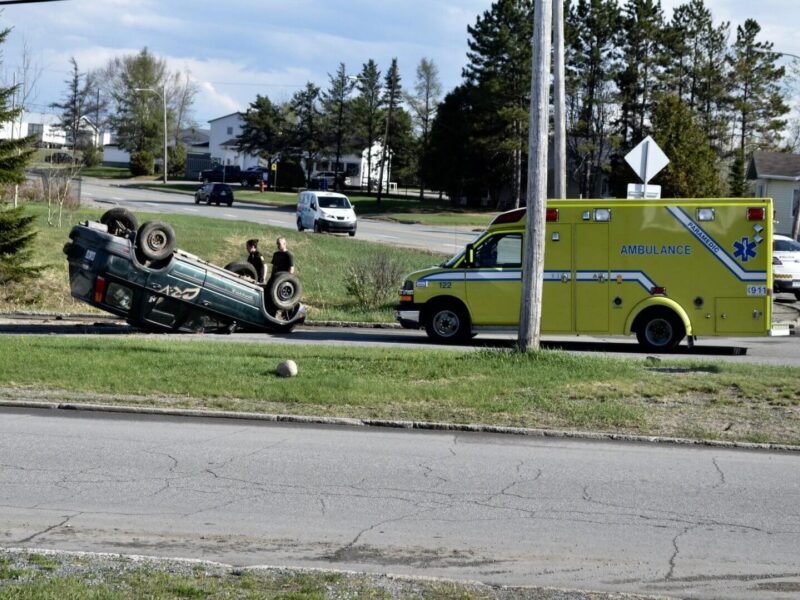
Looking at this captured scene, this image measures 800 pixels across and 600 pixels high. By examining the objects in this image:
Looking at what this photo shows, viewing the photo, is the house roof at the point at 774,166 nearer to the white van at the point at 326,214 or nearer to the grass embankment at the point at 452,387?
the white van at the point at 326,214

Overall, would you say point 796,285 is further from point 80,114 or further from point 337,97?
point 80,114

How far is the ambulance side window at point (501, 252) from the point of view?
776 inches

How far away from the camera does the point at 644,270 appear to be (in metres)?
18.8

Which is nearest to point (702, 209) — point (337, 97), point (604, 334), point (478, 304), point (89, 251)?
point (604, 334)

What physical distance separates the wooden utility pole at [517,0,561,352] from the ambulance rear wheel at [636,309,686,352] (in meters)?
4.65

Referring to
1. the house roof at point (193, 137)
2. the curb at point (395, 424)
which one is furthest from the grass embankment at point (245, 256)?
the house roof at point (193, 137)

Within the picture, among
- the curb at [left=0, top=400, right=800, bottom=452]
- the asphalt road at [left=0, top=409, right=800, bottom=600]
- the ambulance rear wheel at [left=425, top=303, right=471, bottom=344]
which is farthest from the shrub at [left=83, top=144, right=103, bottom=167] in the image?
the asphalt road at [left=0, top=409, right=800, bottom=600]

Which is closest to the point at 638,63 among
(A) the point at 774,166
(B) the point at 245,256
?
(A) the point at 774,166

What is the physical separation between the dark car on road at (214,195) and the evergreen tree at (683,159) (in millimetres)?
32771

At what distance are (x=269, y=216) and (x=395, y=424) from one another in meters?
49.6

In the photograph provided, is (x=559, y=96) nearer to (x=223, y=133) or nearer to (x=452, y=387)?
(x=452, y=387)

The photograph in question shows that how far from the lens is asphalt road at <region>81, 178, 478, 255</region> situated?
157 ft

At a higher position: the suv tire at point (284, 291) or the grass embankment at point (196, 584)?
the suv tire at point (284, 291)

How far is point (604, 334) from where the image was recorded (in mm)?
19047
